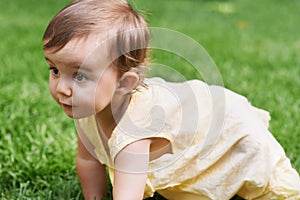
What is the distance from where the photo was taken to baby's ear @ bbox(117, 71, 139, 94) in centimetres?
151

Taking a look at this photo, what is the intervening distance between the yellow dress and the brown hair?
0.59 feet

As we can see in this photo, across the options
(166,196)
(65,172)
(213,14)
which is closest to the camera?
(166,196)

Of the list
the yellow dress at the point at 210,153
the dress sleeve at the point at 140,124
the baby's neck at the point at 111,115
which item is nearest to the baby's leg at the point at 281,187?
the yellow dress at the point at 210,153

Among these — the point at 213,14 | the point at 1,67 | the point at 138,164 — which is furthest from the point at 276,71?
the point at 213,14

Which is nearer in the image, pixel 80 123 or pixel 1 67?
pixel 80 123

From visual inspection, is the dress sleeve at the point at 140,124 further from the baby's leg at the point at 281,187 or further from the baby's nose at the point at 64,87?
the baby's leg at the point at 281,187

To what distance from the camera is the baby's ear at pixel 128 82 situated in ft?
4.96

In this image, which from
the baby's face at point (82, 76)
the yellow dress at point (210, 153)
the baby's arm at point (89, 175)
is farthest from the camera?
the baby's arm at point (89, 175)

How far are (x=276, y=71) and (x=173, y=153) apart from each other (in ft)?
6.27

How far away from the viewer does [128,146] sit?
152 centimetres

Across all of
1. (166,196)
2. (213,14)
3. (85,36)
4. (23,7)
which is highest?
(85,36)

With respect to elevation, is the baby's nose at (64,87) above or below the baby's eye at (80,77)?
below

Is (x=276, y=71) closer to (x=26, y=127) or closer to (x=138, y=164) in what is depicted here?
(x=26, y=127)

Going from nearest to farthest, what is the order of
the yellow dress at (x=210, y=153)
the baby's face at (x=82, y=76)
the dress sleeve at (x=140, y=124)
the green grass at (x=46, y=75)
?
the baby's face at (x=82, y=76) → the dress sleeve at (x=140, y=124) → the yellow dress at (x=210, y=153) → the green grass at (x=46, y=75)
